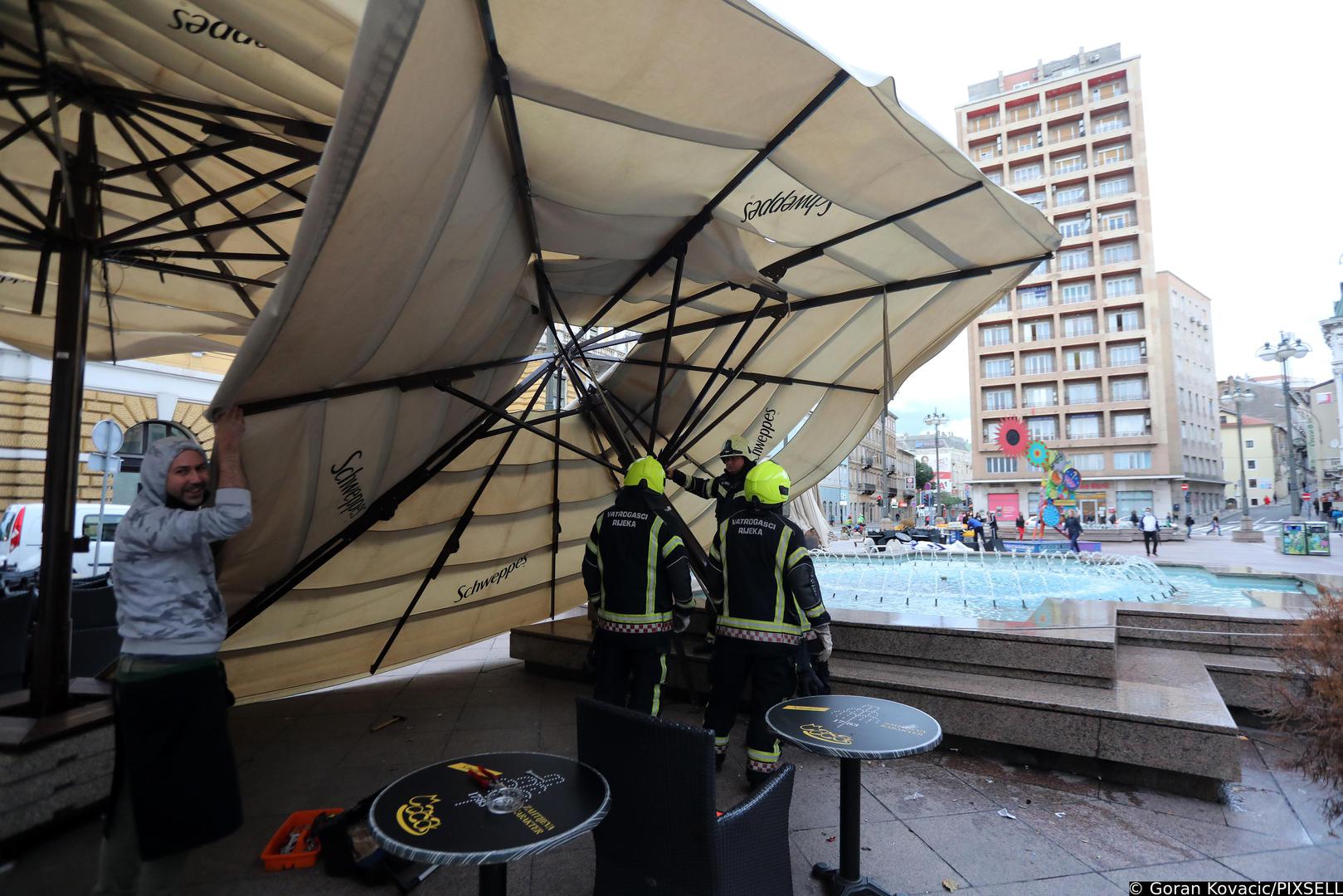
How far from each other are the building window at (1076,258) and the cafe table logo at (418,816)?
6728cm

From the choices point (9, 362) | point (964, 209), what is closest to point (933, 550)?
point (964, 209)

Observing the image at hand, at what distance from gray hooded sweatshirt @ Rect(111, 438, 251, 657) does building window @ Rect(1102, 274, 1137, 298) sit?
67.7m

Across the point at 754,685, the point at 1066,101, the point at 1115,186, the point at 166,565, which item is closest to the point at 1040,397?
the point at 1115,186

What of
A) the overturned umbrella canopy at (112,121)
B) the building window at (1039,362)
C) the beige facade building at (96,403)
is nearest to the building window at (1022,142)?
the building window at (1039,362)

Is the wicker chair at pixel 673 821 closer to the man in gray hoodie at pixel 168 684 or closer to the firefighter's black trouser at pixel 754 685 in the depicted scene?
the man in gray hoodie at pixel 168 684

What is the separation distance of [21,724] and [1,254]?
424 centimetres

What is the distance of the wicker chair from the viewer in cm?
220

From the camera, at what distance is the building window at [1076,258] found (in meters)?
57.7

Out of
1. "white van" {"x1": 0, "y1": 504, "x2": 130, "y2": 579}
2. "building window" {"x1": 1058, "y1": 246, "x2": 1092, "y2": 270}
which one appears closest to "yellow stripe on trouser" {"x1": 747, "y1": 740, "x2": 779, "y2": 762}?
"white van" {"x1": 0, "y1": 504, "x2": 130, "y2": 579}

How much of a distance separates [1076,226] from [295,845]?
2737 inches

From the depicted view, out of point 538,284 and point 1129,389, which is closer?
point 538,284

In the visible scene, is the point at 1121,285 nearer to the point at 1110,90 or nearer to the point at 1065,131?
the point at 1065,131

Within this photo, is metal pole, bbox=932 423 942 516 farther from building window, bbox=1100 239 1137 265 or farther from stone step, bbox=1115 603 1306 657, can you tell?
stone step, bbox=1115 603 1306 657

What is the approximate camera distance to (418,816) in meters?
2.35
